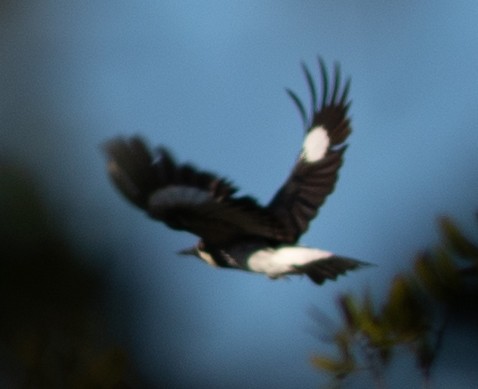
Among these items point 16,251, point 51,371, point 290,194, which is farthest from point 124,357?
point 16,251

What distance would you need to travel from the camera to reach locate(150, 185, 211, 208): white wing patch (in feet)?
3.70

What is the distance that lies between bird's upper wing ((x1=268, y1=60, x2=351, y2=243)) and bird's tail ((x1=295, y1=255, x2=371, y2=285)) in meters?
0.07

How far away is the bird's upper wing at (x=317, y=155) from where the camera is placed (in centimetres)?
132

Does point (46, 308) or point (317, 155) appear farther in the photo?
point (46, 308)

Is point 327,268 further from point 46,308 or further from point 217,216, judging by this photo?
point 46,308

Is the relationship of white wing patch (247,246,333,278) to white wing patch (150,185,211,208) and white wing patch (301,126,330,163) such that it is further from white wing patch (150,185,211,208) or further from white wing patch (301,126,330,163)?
white wing patch (301,126,330,163)

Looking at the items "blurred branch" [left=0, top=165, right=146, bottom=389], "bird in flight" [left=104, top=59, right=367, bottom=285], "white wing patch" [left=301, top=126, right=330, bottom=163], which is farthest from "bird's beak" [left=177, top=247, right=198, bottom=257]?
"white wing patch" [left=301, top=126, right=330, bottom=163]

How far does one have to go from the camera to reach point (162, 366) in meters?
1.85

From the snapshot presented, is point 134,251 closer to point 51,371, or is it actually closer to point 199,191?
point 51,371

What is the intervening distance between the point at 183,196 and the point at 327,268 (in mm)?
143

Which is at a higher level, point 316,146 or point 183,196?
point 316,146

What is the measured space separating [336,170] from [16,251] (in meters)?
0.86

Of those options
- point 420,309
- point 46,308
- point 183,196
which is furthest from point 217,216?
point 46,308

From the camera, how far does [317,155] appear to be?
1.38 metres
